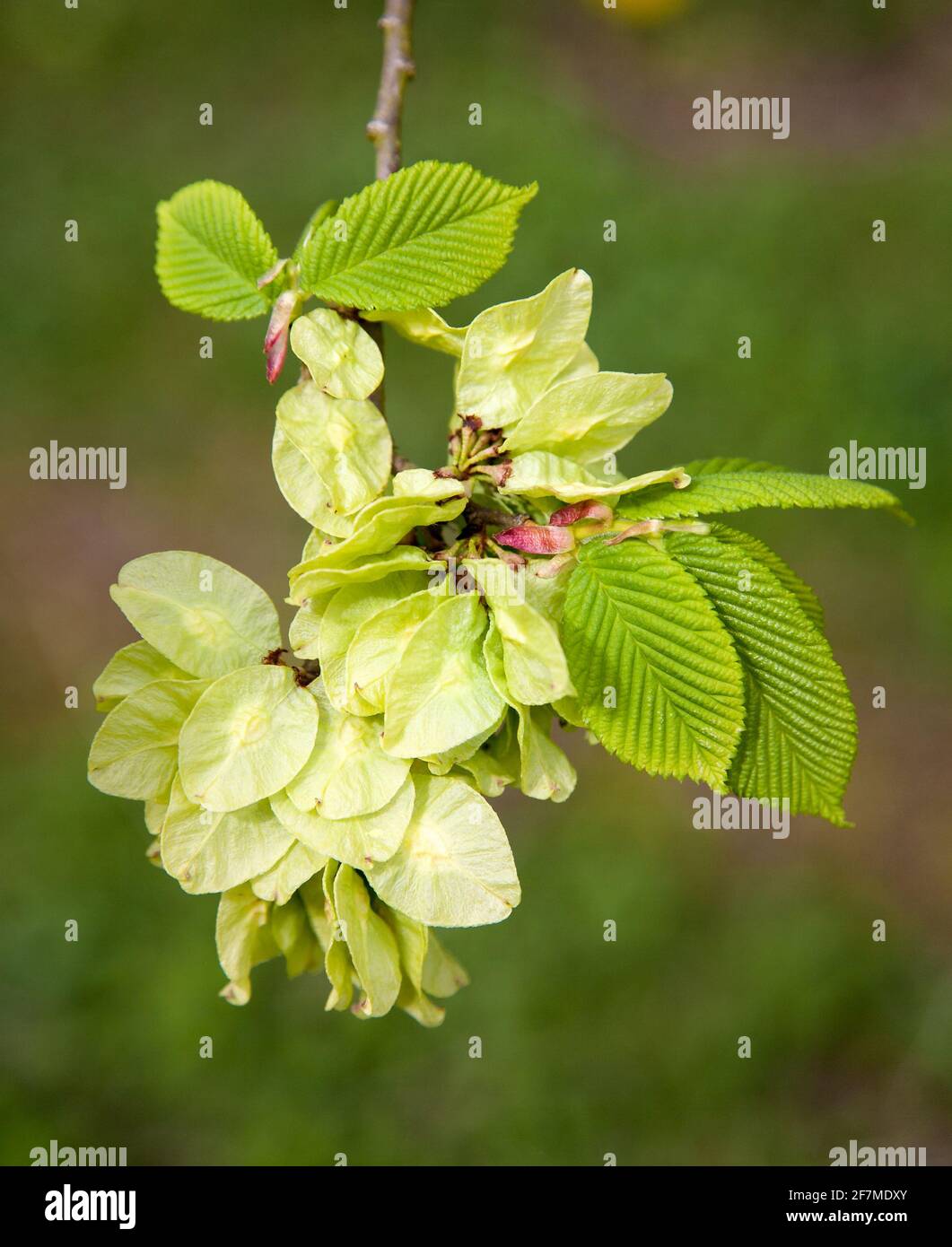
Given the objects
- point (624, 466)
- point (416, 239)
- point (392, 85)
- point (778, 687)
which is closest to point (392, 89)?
point (392, 85)

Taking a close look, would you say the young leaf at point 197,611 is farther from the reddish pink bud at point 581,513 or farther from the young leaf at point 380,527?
the reddish pink bud at point 581,513

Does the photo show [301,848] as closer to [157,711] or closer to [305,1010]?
[157,711]

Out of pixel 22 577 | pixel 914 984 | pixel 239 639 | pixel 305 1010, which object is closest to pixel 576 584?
pixel 239 639

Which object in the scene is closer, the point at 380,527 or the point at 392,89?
the point at 380,527

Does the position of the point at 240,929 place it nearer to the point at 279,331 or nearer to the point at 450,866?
the point at 450,866

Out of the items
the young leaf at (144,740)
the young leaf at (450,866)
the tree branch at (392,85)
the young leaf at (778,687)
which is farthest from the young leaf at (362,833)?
the tree branch at (392,85)

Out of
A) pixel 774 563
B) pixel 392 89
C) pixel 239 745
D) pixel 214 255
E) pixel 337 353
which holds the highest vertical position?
pixel 392 89

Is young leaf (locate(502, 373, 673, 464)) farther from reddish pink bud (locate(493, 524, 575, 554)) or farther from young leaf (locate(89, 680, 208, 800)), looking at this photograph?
young leaf (locate(89, 680, 208, 800))
